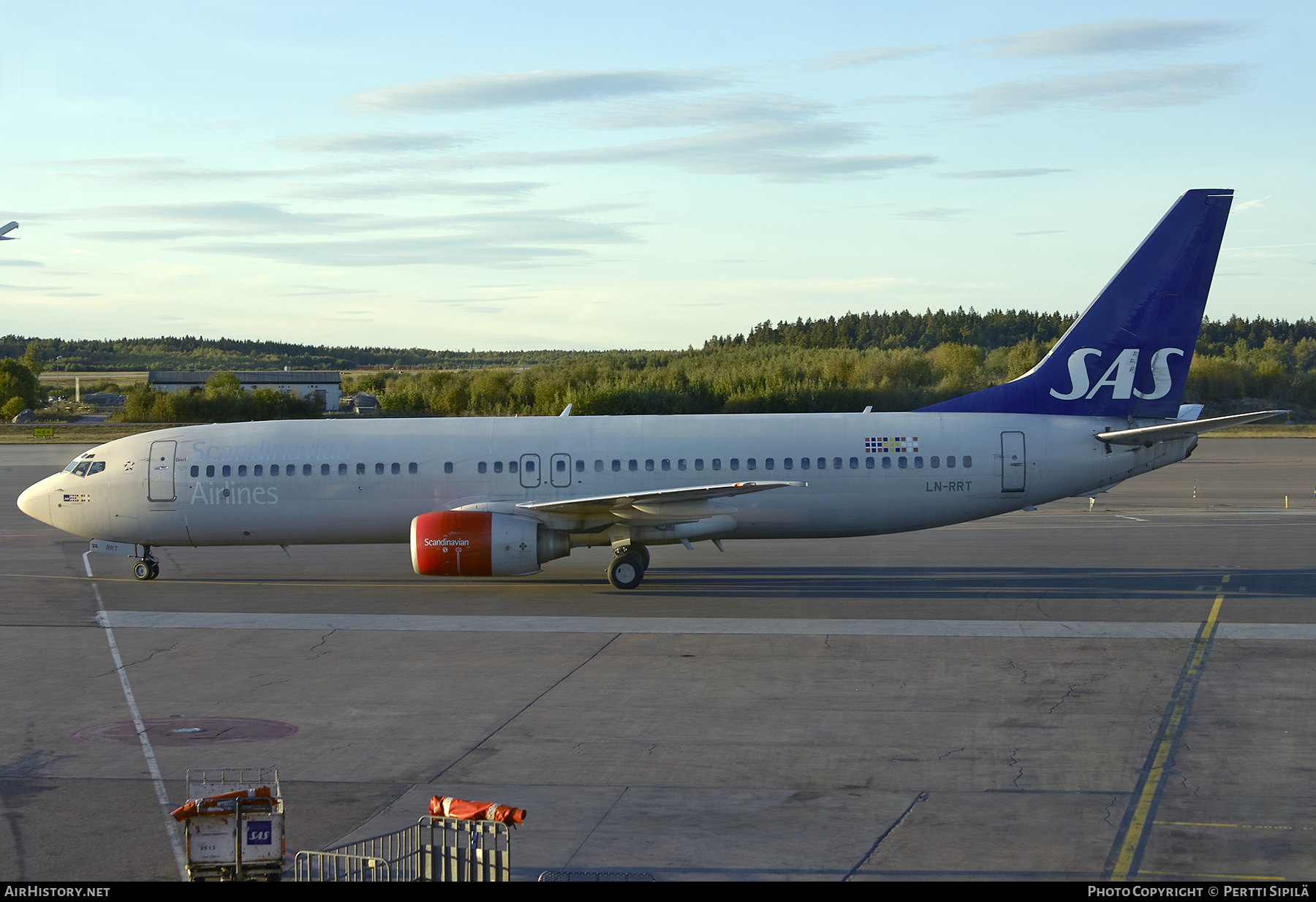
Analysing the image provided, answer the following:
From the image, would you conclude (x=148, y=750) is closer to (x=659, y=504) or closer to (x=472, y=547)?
(x=472, y=547)

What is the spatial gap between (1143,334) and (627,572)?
13.6 m

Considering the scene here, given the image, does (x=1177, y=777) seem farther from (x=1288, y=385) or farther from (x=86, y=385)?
(x=86, y=385)

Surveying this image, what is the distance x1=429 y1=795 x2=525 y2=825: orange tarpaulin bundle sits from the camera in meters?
8.56

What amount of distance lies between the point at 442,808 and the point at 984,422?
19798 mm

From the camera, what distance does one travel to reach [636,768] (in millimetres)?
13164

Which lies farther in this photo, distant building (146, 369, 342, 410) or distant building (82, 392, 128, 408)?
distant building (82, 392, 128, 408)

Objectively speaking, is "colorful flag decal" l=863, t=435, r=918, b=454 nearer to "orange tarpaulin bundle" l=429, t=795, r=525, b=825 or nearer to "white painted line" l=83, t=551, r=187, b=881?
"white painted line" l=83, t=551, r=187, b=881

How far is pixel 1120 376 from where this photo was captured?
26266mm

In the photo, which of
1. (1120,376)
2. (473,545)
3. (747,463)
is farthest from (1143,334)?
(473,545)

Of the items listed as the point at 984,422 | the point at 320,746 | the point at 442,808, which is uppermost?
the point at 984,422

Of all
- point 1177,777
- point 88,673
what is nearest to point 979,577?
point 1177,777

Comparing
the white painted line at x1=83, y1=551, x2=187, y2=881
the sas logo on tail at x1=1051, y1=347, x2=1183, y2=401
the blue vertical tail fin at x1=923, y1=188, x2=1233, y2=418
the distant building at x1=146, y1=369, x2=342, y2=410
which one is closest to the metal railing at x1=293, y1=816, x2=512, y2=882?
the white painted line at x1=83, y1=551, x2=187, y2=881

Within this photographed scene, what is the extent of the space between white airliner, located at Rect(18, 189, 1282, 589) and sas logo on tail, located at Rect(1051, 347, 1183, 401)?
35 mm
